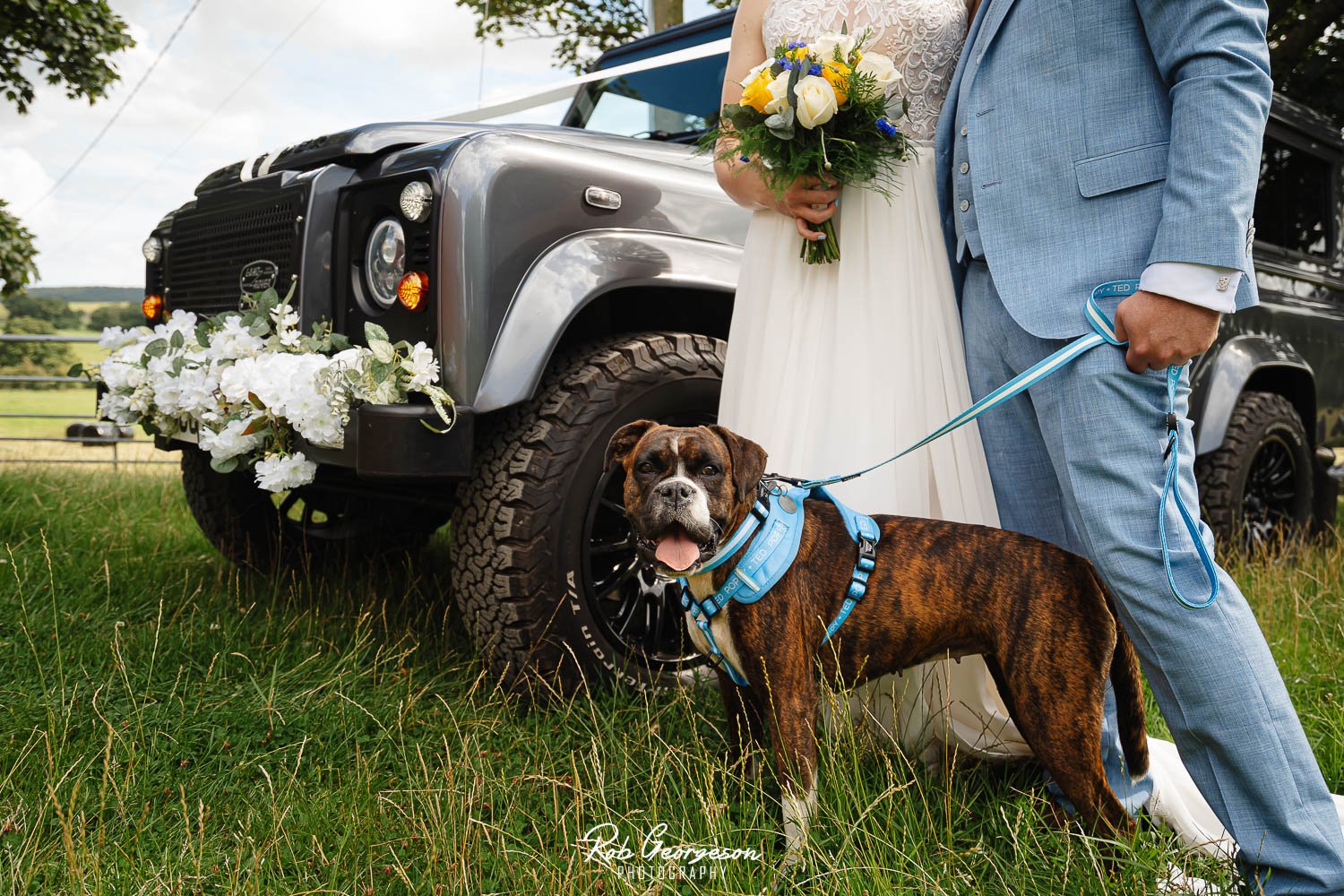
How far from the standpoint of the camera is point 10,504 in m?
5.02

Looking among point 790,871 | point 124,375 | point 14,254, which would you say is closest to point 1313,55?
point 790,871

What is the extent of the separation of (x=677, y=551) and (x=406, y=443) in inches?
34.4

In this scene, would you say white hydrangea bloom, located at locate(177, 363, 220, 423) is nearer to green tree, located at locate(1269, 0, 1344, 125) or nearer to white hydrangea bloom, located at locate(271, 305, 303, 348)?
white hydrangea bloom, located at locate(271, 305, 303, 348)

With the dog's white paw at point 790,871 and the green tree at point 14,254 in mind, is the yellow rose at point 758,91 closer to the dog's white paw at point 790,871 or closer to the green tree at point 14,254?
the dog's white paw at point 790,871

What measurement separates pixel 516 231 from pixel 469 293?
0.23 m

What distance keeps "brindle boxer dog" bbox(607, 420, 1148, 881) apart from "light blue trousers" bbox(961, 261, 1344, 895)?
0.35ft

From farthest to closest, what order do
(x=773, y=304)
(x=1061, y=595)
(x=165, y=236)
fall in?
(x=165, y=236), (x=773, y=304), (x=1061, y=595)

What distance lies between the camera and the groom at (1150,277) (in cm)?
169

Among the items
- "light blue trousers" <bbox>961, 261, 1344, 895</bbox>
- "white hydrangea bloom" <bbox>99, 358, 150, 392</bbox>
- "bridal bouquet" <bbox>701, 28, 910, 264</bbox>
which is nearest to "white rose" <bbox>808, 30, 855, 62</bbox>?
"bridal bouquet" <bbox>701, 28, 910, 264</bbox>

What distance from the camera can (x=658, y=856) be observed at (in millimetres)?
1964

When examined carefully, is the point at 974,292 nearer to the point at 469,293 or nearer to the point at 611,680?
the point at 469,293

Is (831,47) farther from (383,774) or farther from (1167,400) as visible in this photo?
(383,774)

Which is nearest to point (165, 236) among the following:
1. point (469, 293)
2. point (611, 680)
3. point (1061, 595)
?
point (469, 293)

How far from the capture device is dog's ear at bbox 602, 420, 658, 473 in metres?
2.14
